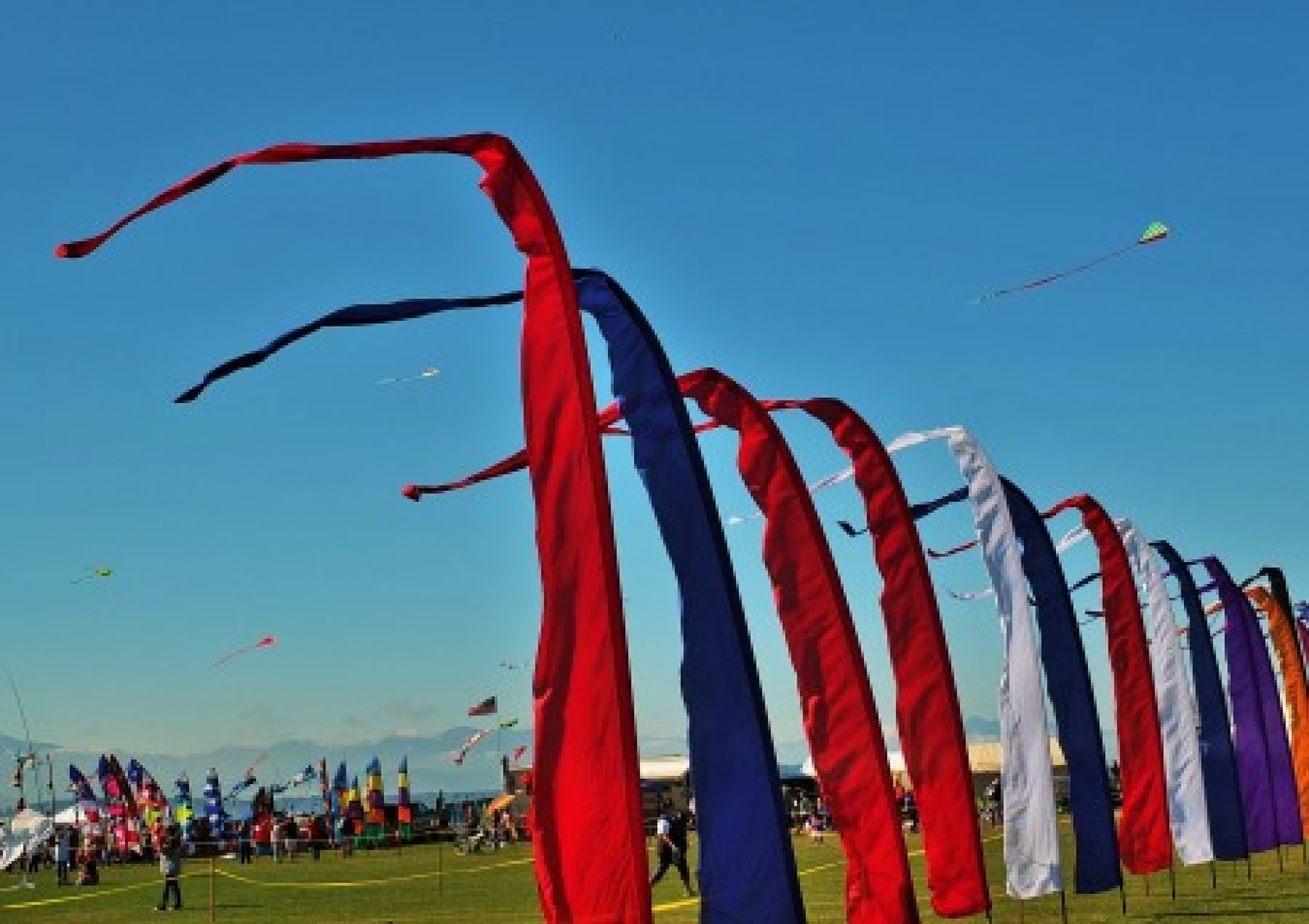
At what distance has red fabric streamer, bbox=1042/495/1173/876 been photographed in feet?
68.9

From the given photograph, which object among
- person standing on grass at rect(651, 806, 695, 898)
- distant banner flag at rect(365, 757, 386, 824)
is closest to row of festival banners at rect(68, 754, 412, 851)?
distant banner flag at rect(365, 757, 386, 824)

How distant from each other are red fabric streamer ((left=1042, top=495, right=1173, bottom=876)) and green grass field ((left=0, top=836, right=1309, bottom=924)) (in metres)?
0.97

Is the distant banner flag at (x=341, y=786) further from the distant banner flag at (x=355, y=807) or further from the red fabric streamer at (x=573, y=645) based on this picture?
the red fabric streamer at (x=573, y=645)

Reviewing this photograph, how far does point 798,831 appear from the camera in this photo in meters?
69.4

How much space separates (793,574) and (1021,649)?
4299mm

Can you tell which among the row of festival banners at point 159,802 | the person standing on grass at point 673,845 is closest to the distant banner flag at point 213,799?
the row of festival banners at point 159,802

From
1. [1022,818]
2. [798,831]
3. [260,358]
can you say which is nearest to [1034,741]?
[1022,818]

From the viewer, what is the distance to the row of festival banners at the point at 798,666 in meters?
9.44

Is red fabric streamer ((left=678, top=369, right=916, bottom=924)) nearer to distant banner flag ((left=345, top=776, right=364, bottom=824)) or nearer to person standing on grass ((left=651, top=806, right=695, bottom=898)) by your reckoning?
person standing on grass ((left=651, top=806, right=695, bottom=898))

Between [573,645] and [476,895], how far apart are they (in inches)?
1073

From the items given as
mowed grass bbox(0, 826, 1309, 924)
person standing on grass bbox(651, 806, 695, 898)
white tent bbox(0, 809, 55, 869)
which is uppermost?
white tent bbox(0, 809, 55, 869)

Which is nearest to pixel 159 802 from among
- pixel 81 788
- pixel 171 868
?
pixel 81 788

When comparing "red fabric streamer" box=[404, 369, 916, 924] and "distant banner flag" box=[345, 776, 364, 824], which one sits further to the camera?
"distant banner flag" box=[345, 776, 364, 824]

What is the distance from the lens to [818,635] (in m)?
14.7
